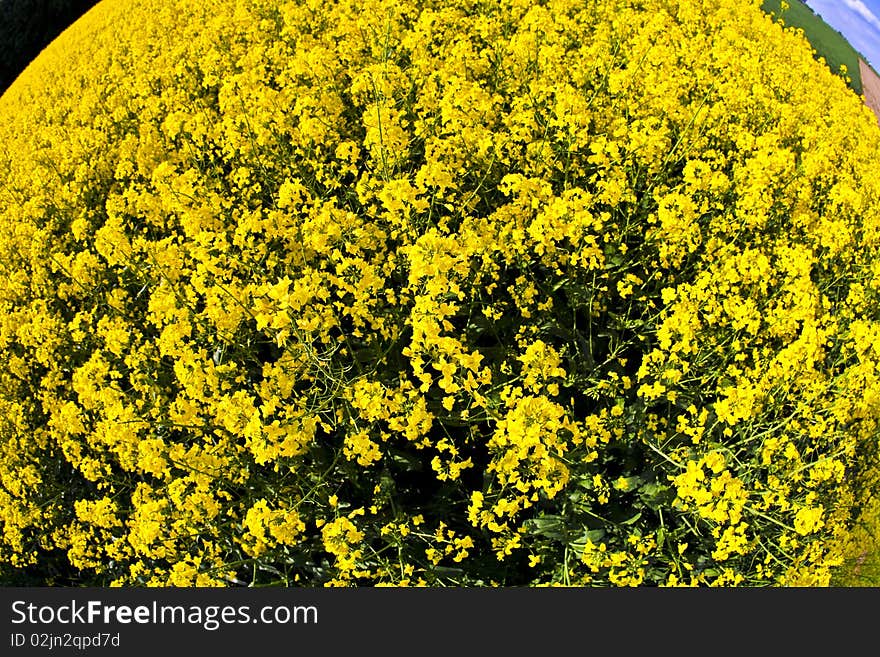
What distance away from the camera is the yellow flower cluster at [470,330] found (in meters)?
3.39

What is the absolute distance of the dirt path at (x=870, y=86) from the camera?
517 inches

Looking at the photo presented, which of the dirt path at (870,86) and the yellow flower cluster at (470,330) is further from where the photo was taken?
the dirt path at (870,86)

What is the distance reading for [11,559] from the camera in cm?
509

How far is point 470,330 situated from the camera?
400 cm

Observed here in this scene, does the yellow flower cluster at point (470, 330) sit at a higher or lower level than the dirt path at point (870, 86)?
lower

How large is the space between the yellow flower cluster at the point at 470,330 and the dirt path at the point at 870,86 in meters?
9.00

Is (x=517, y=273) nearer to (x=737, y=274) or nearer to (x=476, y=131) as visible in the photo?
(x=476, y=131)

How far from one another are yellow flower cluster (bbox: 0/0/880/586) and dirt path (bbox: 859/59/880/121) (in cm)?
900

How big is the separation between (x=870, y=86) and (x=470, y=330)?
15.9 meters

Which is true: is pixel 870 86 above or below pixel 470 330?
above

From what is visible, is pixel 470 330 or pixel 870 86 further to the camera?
pixel 870 86

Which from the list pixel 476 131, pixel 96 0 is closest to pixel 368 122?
pixel 476 131

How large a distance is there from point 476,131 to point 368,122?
72cm

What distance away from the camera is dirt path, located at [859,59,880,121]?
13133 millimetres
